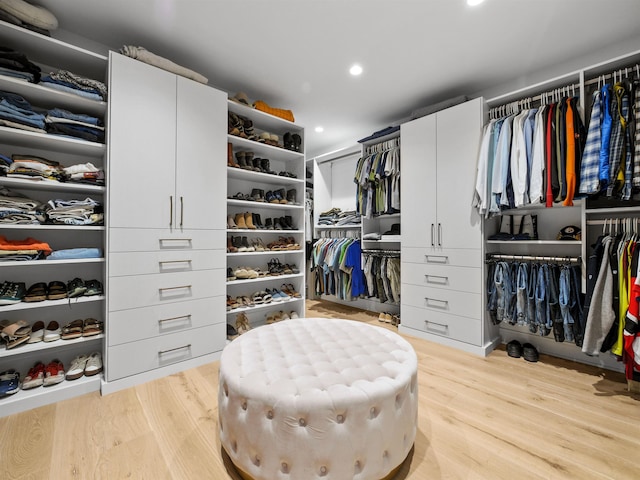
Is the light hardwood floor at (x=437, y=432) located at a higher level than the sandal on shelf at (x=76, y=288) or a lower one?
lower

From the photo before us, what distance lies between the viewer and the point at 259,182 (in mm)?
3105

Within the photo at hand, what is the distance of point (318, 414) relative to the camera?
0.95 metres

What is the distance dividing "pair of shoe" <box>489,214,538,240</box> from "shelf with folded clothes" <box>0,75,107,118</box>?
331 centimetres

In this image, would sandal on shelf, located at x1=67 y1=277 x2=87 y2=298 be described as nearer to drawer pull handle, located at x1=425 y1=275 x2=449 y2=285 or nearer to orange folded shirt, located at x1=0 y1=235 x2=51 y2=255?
orange folded shirt, located at x1=0 y1=235 x2=51 y2=255

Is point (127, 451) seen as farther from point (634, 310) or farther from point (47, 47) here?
point (634, 310)

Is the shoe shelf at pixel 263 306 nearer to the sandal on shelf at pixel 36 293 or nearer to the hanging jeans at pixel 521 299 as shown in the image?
the sandal on shelf at pixel 36 293

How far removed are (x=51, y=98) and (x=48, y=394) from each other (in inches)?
73.9

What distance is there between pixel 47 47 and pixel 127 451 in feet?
Result: 7.93

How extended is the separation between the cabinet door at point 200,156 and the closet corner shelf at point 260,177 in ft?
0.68

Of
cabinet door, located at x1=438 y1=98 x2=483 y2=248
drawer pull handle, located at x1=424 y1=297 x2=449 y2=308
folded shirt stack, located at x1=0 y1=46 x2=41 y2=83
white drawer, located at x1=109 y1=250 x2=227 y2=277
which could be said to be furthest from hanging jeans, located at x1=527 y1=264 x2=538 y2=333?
folded shirt stack, located at x1=0 y1=46 x2=41 y2=83

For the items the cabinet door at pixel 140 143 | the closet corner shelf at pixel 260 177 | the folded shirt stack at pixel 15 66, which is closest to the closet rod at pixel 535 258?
the closet corner shelf at pixel 260 177

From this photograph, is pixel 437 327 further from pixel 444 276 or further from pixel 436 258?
pixel 436 258

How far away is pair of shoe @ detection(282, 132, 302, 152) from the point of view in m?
3.02

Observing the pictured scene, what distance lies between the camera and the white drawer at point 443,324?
245 centimetres
